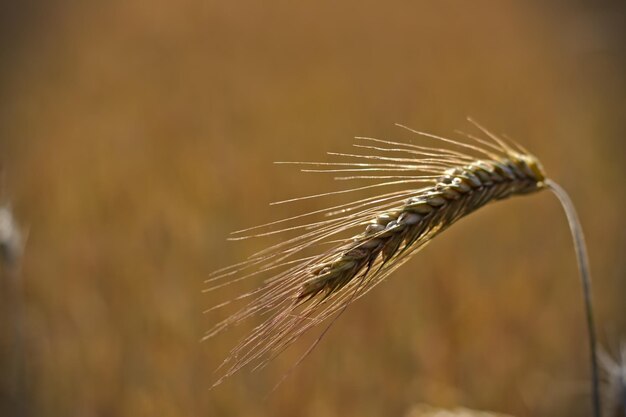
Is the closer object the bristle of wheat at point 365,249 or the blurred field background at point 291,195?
the bristle of wheat at point 365,249

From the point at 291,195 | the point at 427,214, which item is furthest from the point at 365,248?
the point at 291,195

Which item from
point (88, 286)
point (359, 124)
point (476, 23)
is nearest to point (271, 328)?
point (88, 286)

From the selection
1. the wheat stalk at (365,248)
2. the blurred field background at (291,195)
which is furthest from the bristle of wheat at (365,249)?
the blurred field background at (291,195)

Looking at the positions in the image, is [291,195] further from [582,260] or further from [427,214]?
[427,214]

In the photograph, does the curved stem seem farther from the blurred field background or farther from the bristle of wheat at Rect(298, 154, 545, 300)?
the blurred field background

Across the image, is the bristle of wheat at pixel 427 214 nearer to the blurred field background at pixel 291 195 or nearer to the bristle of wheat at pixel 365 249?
the bristle of wheat at pixel 365 249

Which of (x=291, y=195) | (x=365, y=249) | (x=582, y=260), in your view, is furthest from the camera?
(x=291, y=195)

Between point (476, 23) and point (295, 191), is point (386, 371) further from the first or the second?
point (476, 23)

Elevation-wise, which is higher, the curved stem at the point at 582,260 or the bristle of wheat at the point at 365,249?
the bristle of wheat at the point at 365,249
